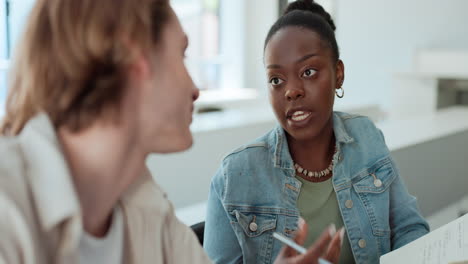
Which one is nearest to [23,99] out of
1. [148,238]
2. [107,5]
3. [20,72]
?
[20,72]

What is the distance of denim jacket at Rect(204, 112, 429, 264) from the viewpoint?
3.93ft

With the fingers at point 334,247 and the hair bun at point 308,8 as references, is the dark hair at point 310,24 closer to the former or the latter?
the hair bun at point 308,8

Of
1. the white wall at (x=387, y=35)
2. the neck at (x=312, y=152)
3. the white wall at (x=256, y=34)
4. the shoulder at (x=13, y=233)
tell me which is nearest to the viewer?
the shoulder at (x=13, y=233)

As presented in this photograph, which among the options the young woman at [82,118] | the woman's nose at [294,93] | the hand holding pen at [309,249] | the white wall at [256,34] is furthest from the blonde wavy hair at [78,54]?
the white wall at [256,34]

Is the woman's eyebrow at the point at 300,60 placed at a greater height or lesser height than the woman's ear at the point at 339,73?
greater

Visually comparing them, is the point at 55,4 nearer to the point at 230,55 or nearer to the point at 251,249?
the point at 251,249

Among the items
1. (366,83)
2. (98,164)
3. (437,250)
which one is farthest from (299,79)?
(366,83)

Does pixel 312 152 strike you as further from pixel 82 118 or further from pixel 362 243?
pixel 82 118

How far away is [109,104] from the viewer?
675 millimetres

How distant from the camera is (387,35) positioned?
18.0 ft

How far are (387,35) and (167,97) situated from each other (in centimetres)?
508

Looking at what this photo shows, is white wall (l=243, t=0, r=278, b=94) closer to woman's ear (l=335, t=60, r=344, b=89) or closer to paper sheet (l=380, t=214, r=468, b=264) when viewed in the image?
woman's ear (l=335, t=60, r=344, b=89)

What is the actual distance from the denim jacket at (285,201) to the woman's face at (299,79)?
87 millimetres

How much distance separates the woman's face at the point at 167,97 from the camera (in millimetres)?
731
